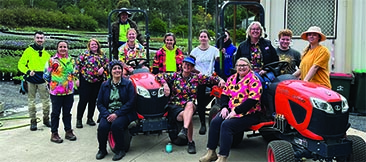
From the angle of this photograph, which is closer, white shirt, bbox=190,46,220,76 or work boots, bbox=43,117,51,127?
white shirt, bbox=190,46,220,76

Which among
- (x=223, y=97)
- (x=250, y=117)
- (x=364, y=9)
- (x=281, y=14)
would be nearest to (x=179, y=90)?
(x=223, y=97)

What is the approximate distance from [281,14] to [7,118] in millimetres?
5306

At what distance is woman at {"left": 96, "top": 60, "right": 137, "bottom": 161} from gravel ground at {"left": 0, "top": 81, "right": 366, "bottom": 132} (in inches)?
136

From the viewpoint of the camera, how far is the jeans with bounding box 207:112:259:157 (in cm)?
416

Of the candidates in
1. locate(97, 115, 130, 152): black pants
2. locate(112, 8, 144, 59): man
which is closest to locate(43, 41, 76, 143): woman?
locate(97, 115, 130, 152): black pants


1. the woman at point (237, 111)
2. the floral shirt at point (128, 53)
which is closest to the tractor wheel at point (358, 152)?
the woman at point (237, 111)

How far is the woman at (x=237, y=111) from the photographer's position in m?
4.17

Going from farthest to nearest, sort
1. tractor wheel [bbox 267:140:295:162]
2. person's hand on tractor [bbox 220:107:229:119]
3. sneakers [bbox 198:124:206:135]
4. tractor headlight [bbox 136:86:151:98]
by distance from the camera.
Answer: sneakers [bbox 198:124:206:135] < tractor headlight [bbox 136:86:151:98] < person's hand on tractor [bbox 220:107:229:119] < tractor wheel [bbox 267:140:295:162]

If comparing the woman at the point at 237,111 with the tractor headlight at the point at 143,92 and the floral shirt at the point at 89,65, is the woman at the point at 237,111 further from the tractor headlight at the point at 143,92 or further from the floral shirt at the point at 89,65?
the floral shirt at the point at 89,65

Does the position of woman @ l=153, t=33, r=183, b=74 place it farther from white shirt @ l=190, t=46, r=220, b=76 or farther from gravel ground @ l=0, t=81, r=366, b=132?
gravel ground @ l=0, t=81, r=366, b=132

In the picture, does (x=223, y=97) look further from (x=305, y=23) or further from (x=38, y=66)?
(x=305, y=23)

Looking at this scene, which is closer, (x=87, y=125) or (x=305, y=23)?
(x=87, y=125)

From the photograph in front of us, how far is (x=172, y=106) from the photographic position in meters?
5.02

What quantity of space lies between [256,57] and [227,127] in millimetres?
1076
